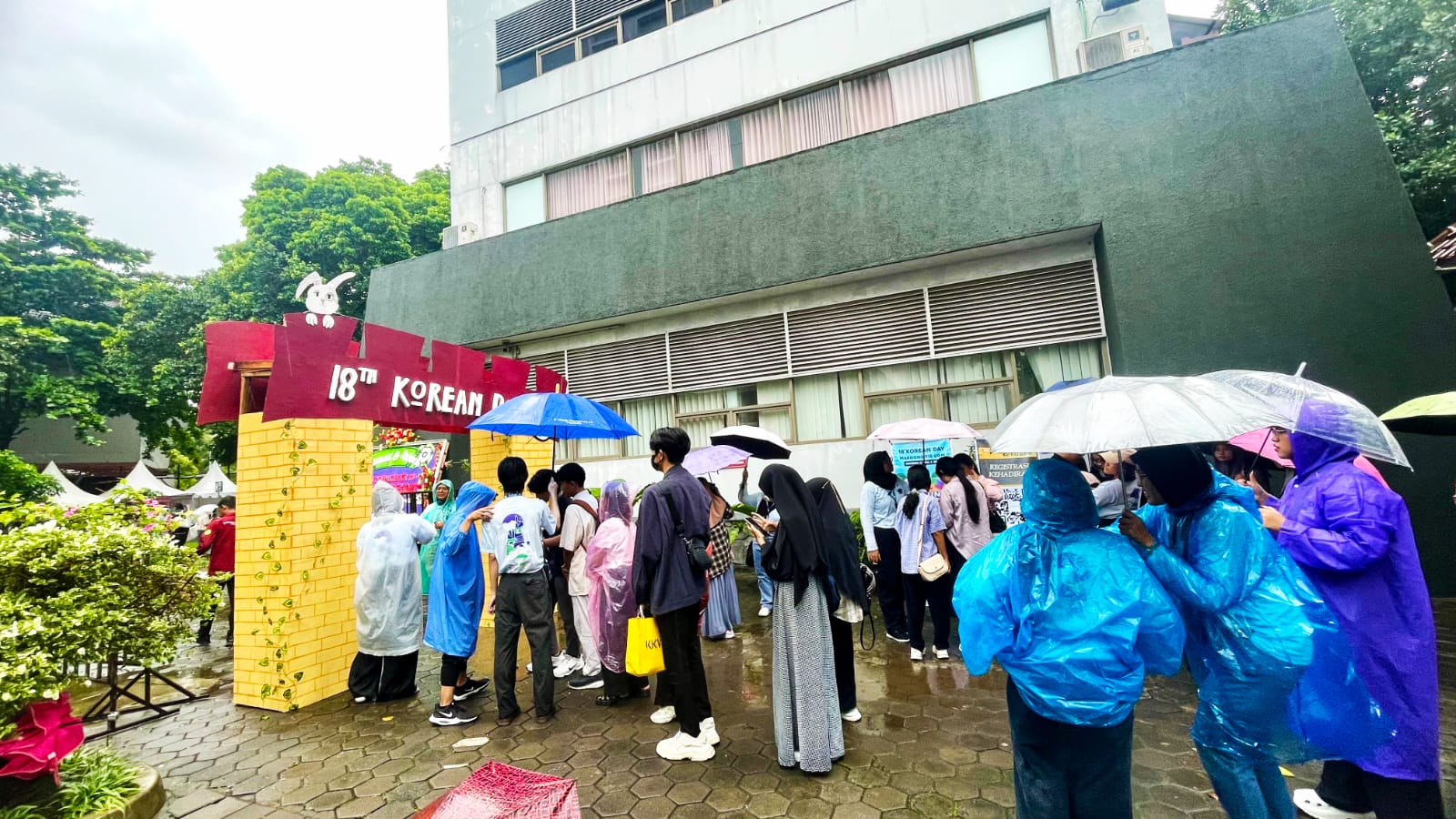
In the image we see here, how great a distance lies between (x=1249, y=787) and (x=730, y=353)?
287 inches

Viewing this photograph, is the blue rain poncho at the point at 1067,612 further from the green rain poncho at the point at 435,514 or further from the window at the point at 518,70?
the window at the point at 518,70

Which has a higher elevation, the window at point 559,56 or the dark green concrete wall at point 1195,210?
the window at point 559,56

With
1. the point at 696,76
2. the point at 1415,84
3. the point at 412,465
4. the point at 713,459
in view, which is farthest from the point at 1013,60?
the point at 412,465

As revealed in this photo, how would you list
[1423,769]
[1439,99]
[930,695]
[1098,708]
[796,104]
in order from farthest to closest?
[796,104], [1439,99], [930,695], [1423,769], [1098,708]

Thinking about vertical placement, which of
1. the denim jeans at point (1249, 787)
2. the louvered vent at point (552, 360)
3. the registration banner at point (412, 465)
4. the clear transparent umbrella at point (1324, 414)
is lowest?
the denim jeans at point (1249, 787)

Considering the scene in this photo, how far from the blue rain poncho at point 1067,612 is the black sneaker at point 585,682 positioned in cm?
374

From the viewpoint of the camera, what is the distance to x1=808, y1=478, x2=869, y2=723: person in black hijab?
350 centimetres

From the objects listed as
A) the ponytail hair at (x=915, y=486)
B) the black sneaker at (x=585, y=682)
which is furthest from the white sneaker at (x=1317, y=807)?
the black sneaker at (x=585, y=682)

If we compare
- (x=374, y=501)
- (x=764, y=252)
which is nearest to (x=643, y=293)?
(x=764, y=252)

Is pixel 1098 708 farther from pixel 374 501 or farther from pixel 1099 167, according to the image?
pixel 1099 167

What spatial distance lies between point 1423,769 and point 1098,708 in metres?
1.70

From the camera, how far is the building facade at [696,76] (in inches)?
300

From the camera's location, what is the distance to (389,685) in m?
4.75

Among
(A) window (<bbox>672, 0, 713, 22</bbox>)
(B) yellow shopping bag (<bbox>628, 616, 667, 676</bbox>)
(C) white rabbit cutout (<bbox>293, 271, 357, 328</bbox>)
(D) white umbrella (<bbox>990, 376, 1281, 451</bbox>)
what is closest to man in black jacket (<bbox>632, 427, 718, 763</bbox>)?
(B) yellow shopping bag (<bbox>628, 616, 667, 676</bbox>)
